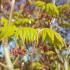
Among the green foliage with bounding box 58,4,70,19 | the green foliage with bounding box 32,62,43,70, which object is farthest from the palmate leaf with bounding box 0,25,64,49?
the green foliage with bounding box 32,62,43,70

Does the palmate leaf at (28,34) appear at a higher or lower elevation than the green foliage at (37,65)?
higher

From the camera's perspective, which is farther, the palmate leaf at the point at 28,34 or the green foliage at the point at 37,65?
the green foliage at the point at 37,65

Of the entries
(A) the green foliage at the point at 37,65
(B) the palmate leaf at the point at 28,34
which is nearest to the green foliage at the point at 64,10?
(A) the green foliage at the point at 37,65

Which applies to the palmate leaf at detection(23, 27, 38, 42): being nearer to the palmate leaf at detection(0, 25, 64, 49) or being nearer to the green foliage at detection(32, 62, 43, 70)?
the palmate leaf at detection(0, 25, 64, 49)

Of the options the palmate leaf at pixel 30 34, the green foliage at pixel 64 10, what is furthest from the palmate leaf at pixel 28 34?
the green foliage at pixel 64 10

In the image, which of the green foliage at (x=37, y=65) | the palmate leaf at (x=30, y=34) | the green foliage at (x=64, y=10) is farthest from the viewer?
the green foliage at (x=37, y=65)

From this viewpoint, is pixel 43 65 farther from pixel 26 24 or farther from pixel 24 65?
pixel 26 24

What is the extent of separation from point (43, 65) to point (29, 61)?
195mm

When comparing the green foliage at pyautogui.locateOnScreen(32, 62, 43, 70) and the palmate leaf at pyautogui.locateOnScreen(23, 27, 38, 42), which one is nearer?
the palmate leaf at pyautogui.locateOnScreen(23, 27, 38, 42)

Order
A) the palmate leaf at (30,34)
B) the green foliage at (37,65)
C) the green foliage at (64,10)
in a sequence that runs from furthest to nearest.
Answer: the green foliage at (37,65) < the green foliage at (64,10) < the palmate leaf at (30,34)

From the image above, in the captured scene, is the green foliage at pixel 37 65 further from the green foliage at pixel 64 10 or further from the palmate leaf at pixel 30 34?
the palmate leaf at pixel 30 34

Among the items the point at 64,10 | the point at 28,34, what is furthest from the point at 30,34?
the point at 64,10

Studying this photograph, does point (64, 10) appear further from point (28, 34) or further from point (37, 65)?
point (28, 34)

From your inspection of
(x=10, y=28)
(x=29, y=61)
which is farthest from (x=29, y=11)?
(x=10, y=28)
